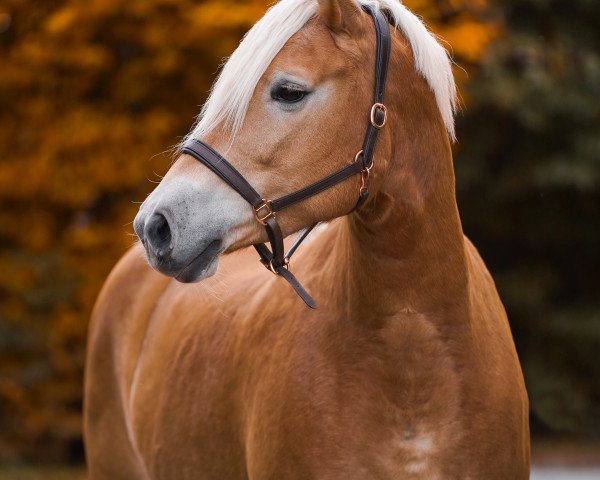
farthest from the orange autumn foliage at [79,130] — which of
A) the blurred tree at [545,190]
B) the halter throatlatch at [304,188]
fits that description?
the halter throatlatch at [304,188]

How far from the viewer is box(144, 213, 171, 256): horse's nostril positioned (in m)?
2.71

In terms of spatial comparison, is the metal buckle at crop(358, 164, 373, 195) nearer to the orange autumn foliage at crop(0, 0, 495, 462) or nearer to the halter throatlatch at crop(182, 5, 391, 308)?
the halter throatlatch at crop(182, 5, 391, 308)

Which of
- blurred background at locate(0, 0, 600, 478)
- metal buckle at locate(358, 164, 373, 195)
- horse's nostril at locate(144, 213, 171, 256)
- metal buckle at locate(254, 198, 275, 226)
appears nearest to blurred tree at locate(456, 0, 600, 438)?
blurred background at locate(0, 0, 600, 478)

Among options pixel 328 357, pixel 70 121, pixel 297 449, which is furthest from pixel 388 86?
pixel 70 121

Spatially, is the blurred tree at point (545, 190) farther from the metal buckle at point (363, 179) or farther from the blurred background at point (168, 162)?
the metal buckle at point (363, 179)

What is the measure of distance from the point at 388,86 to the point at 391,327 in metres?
0.71

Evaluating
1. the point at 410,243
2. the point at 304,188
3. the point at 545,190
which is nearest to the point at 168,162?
the point at 545,190

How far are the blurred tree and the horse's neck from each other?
7.26 metres

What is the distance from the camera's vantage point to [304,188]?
9.47ft

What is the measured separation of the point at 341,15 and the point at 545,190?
8.31 m

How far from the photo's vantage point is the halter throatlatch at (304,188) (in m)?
2.81

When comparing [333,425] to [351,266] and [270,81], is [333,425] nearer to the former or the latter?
[351,266]

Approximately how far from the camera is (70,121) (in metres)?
9.02

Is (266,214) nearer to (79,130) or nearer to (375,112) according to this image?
(375,112)
